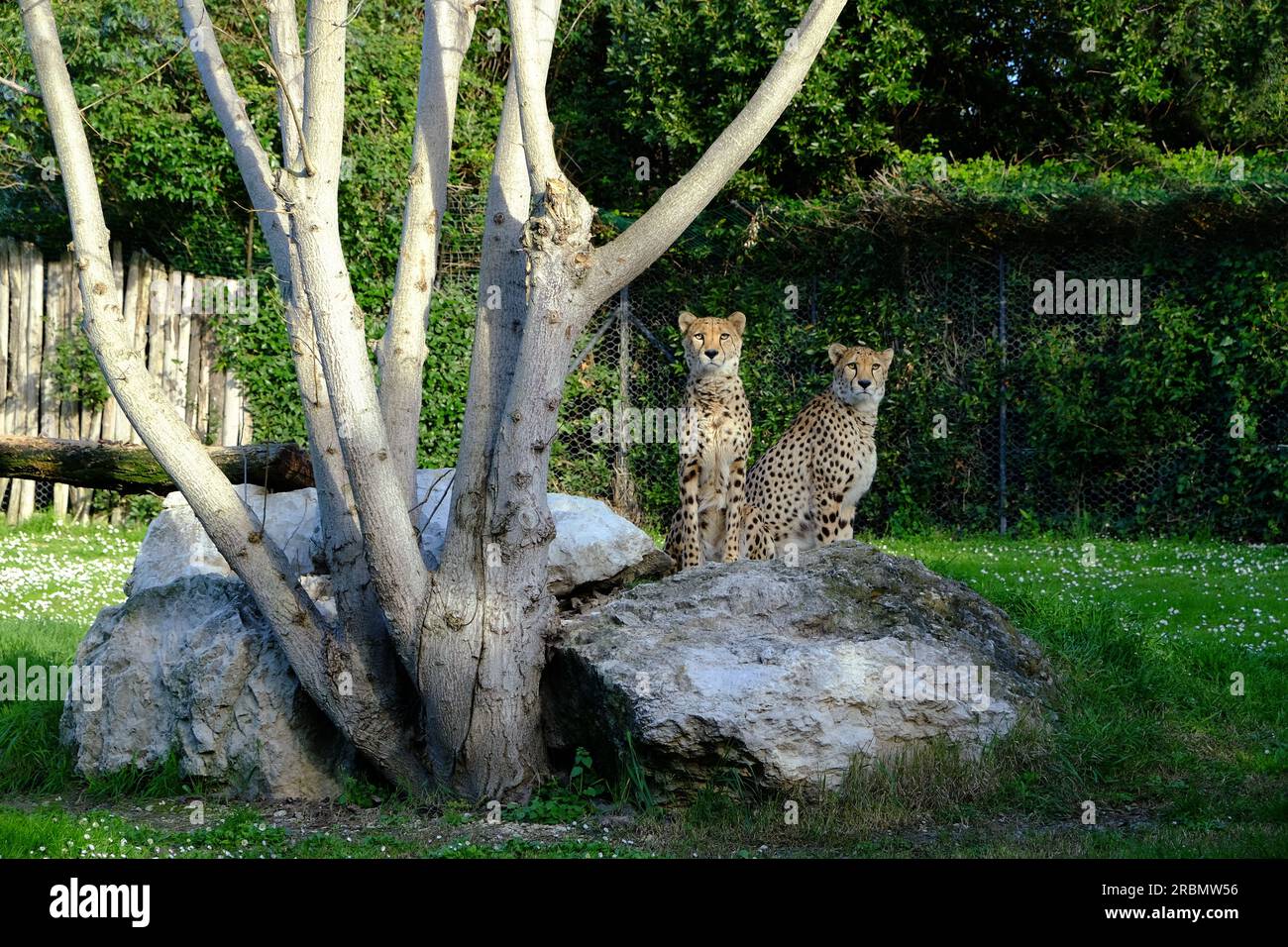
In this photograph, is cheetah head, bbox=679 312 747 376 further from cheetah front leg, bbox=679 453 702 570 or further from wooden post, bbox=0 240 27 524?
wooden post, bbox=0 240 27 524

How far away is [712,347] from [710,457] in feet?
2.32

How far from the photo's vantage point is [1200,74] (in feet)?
44.1

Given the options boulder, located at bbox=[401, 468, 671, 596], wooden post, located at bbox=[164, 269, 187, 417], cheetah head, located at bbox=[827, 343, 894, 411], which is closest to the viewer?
boulder, located at bbox=[401, 468, 671, 596]

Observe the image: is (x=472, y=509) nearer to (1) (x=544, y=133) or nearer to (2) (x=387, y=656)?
(2) (x=387, y=656)

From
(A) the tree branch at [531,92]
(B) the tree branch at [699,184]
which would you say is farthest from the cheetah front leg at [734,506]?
(A) the tree branch at [531,92]

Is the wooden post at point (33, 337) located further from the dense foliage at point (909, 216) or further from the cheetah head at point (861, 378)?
the cheetah head at point (861, 378)

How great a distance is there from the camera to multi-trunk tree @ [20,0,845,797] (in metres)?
5.55

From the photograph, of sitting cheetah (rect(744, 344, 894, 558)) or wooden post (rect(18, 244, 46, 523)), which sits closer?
sitting cheetah (rect(744, 344, 894, 558))

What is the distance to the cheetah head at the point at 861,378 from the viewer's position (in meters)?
8.35

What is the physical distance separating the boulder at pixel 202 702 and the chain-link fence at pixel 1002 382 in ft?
16.3

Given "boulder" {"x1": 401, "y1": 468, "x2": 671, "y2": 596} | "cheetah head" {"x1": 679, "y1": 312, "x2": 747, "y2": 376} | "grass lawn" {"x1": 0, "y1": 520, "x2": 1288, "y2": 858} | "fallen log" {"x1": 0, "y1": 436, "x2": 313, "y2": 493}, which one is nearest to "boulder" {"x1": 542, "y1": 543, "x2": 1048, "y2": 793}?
"grass lawn" {"x1": 0, "y1": 520, "x2": 1288, "y2": 858}

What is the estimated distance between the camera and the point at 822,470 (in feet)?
26.7

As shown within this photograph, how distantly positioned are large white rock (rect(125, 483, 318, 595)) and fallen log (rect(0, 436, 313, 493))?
59 cm

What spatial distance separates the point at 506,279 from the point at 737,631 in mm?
1934
